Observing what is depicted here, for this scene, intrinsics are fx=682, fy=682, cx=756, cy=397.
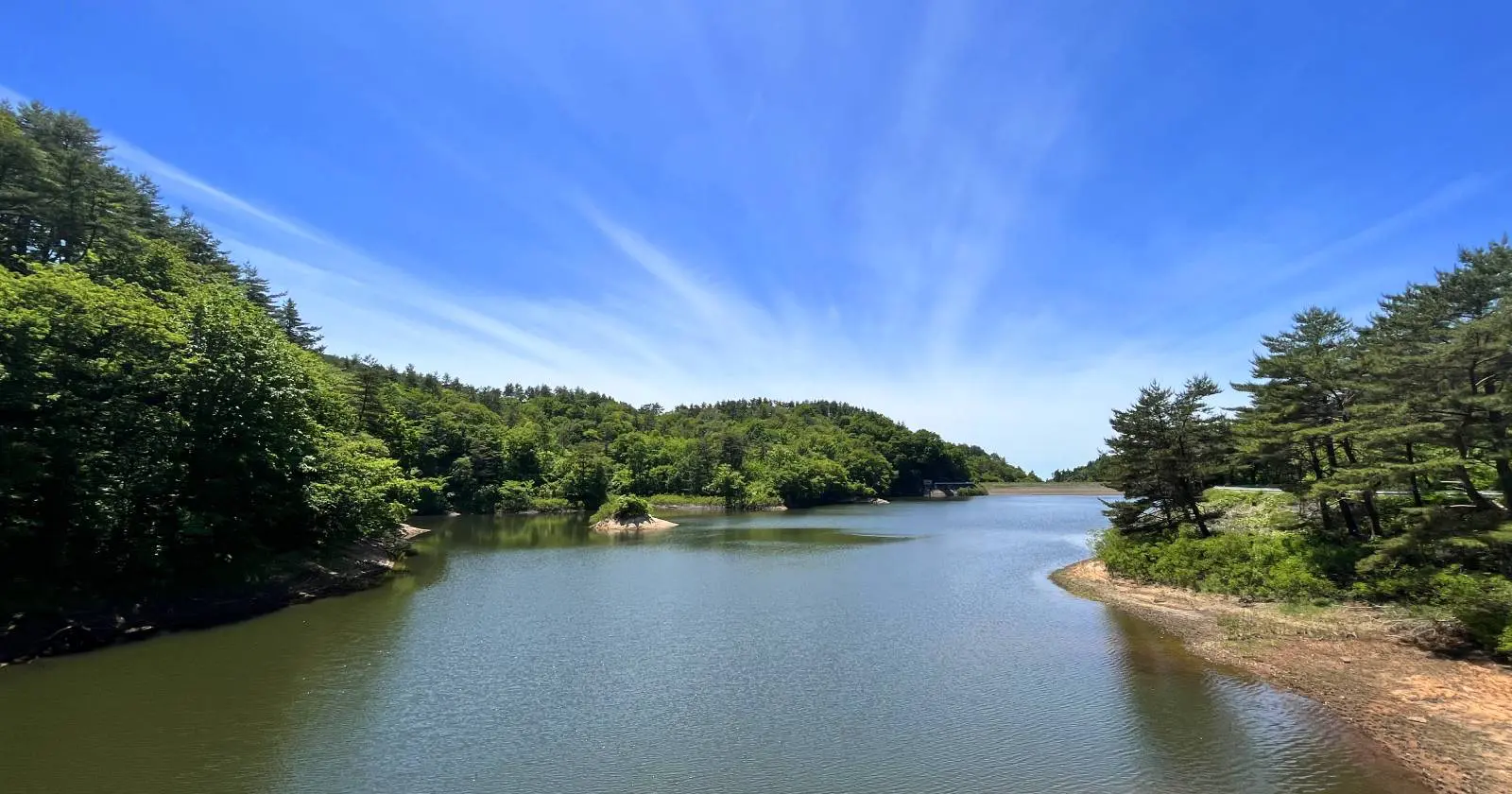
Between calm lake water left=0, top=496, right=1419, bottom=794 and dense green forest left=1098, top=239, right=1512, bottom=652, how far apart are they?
5.97m

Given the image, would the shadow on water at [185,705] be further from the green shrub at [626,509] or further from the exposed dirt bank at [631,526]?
the green shrub at [626,509]

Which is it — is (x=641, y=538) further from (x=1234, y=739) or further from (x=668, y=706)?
(x=1234, y=739)

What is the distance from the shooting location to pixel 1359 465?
22531 millimetres

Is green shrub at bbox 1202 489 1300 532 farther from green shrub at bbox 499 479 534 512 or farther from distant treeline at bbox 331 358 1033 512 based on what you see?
green shrub at bbox 499 479 534 512

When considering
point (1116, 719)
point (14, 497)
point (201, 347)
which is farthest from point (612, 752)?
point (201, 347)

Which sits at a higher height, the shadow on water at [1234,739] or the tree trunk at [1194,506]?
the tree trunk at [1194,506]

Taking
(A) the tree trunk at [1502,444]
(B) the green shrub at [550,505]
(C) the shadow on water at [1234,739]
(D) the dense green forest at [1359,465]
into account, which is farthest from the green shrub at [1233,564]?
(B) the green shrub at [550,505]

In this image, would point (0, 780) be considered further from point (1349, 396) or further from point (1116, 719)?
point (1349, 396)

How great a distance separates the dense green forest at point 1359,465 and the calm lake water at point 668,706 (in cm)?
597

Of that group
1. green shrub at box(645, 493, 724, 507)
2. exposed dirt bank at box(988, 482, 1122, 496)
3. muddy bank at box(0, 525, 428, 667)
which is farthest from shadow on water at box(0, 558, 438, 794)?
exposed dirt bank at box(988, 482, 1122, 496)

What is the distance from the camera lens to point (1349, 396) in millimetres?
24484

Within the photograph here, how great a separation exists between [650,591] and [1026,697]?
18760mm

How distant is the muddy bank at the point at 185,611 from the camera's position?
18.3 meters

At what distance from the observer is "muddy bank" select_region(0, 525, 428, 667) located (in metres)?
18.3
